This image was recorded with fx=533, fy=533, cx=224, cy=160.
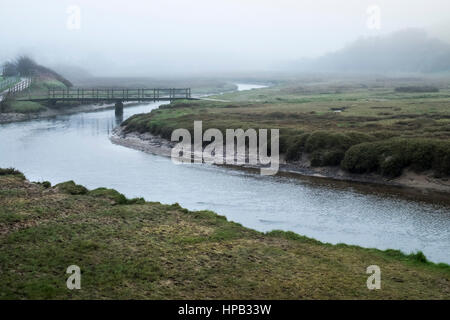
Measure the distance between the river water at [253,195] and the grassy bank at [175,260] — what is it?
5.06 meters

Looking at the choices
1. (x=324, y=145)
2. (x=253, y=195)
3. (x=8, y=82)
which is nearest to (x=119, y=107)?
(x=8, y=82)

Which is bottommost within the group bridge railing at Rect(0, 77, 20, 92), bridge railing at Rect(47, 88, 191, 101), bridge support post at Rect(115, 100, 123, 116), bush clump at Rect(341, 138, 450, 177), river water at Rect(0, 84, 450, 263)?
river water at Rect(0, 84, 450, 263)

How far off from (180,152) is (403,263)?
4379cm

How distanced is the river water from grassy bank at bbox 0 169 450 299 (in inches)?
199

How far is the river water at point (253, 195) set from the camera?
106 feet

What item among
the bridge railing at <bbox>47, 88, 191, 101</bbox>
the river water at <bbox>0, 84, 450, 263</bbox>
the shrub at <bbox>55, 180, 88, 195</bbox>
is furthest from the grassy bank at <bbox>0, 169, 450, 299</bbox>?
the bridge railing at <bbox>47, 88, 191, 101</bbox>

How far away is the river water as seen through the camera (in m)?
32.3

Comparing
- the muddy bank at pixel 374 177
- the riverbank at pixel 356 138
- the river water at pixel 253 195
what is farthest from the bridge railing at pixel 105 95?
the muddy bank at pixel 374 177

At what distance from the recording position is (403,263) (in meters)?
24.9

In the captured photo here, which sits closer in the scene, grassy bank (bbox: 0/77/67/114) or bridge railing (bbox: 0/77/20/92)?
grassy bank (bbox: 0/77/67/114)

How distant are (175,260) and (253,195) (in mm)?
20558

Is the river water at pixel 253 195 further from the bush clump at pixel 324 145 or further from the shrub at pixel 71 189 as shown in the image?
the shrub at pixel 71 189

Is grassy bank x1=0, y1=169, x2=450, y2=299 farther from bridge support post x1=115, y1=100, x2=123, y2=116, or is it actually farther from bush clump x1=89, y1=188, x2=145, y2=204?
bridge support post x1=115, y1=100, x2=123, y2=116

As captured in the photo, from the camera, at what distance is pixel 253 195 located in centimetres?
4309
